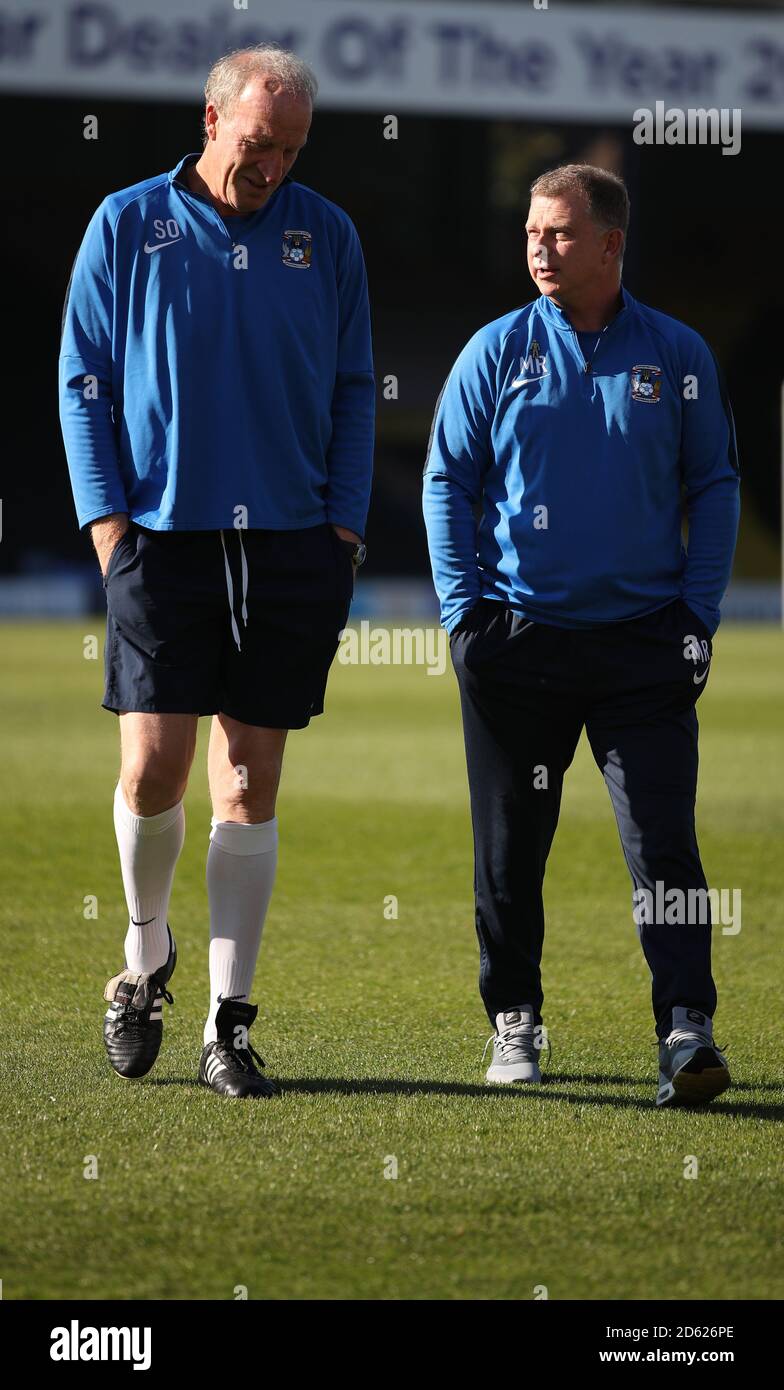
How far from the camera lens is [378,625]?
24531 mm

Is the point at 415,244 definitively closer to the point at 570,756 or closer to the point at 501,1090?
the point at 570,756

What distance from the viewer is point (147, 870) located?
366 cm

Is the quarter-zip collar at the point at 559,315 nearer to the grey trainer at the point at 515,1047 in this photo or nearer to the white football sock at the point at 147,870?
the white football sock at the point at 147,870

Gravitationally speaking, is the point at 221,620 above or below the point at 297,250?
below

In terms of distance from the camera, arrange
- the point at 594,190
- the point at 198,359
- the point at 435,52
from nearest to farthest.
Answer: the point at 198,359, the point at 594,190, the point at 435,52

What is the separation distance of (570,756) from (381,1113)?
2.94 ft

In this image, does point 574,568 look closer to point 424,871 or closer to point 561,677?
point 561,677

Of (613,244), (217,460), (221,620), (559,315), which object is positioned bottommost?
(221,620)

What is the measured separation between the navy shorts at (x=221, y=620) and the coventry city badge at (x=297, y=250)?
531mm

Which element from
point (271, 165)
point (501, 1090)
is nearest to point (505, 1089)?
point (501, 1090)

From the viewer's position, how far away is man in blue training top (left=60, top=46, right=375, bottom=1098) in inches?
136

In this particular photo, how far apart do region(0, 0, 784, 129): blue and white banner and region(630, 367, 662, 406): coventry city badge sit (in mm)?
22995

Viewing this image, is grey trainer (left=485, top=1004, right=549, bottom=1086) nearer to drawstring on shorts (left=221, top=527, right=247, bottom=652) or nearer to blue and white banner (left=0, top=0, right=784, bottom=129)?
drawstring on shorts (left=221, top=527, right=247, bottom=652)
